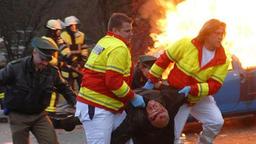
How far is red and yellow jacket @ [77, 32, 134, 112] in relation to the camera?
588 centimetres

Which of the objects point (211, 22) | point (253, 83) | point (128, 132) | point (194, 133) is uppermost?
point (211, 22)

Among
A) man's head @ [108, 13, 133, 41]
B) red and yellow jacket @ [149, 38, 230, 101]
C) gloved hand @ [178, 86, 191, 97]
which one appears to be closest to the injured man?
gloved hand @ [178, 86, 191, 97]

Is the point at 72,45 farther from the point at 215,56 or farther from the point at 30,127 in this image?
the point at 215,56

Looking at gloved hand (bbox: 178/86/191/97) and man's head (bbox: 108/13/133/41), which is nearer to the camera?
man's head (bbox: 108/13/133/41)

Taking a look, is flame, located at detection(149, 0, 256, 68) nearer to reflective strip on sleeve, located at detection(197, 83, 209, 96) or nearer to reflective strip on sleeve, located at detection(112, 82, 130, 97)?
reflective strip on sleeve, located at detection(197, 83, 209, 96)

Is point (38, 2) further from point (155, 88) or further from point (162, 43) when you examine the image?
point (155, 88)

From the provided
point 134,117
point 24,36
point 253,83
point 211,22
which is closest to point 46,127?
point 134,117

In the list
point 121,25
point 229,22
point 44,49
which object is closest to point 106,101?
point 121,25

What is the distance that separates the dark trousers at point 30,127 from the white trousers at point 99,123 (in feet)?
2.11

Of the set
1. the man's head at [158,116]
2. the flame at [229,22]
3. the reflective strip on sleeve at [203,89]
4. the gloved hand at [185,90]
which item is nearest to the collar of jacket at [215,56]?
the reflective strip on sleeve at [203,89]

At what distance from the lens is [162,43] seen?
11.4 meters

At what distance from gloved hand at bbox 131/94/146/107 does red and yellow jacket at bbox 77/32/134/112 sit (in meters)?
0.06

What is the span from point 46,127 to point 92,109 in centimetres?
84

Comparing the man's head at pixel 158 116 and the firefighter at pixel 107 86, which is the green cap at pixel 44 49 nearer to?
the firefighter at pixel 107 86
